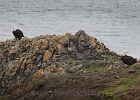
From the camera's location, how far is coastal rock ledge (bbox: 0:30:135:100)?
23.0 meters

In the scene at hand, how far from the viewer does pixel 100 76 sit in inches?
814

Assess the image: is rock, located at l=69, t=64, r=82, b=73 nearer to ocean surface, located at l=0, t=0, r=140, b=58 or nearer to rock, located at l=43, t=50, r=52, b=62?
rock, located at l=43, t=50, r=52, b=62

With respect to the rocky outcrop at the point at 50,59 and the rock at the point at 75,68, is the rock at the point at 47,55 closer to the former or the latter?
the rocky outcrop at the point at 50,59

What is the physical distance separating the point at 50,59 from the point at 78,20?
44060mm

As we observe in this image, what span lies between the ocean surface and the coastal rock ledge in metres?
16.5

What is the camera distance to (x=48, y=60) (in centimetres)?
2423

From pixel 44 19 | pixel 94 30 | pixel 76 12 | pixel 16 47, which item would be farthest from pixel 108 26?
pixel 16 47

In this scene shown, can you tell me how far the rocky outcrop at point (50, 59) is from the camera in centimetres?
2325

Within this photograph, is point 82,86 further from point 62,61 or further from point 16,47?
point 16,47

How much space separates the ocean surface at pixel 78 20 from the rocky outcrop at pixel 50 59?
16.5 meters

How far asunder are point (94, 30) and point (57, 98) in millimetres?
38288

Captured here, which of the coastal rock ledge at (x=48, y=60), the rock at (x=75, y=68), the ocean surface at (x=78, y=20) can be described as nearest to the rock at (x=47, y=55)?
the coastal rock ledge at (x=48, y=60)

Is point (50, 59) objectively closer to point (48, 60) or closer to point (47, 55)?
point (48, 60)

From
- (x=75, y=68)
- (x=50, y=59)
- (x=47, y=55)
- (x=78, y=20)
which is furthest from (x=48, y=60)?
(x=78, y=20)
